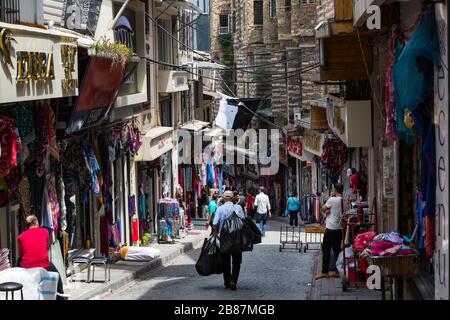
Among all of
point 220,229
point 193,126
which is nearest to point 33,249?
point 220,229

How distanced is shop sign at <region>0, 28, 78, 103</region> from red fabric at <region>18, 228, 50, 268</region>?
73.2 inches

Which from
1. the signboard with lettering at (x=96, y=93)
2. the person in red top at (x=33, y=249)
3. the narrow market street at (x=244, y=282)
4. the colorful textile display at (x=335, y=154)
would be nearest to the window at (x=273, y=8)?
the colorful textile display at (x=335, y=154)

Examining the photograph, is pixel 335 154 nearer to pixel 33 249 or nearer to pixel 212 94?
pixel 33 249

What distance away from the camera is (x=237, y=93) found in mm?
65250

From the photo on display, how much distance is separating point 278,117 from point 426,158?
44.3 metres

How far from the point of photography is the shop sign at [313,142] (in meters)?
34.8

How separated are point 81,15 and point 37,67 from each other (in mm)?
5237

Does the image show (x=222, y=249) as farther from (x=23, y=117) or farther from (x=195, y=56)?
(x=195, y=56)

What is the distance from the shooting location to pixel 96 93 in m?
19.6

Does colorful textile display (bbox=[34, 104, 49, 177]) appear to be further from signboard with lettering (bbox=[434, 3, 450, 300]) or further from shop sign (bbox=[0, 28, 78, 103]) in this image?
signboard with lettering (bbox=[434, 3, 450, 300])

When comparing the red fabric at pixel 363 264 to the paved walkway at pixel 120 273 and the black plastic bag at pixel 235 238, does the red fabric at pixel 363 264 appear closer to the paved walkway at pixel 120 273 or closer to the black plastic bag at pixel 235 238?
the black plastic bag at pixel 235 238

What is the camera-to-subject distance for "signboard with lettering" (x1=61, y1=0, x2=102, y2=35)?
19.6 meters

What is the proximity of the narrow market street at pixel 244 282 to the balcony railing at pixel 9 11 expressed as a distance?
190 inches

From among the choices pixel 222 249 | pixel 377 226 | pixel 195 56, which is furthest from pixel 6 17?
pixel 195 56
